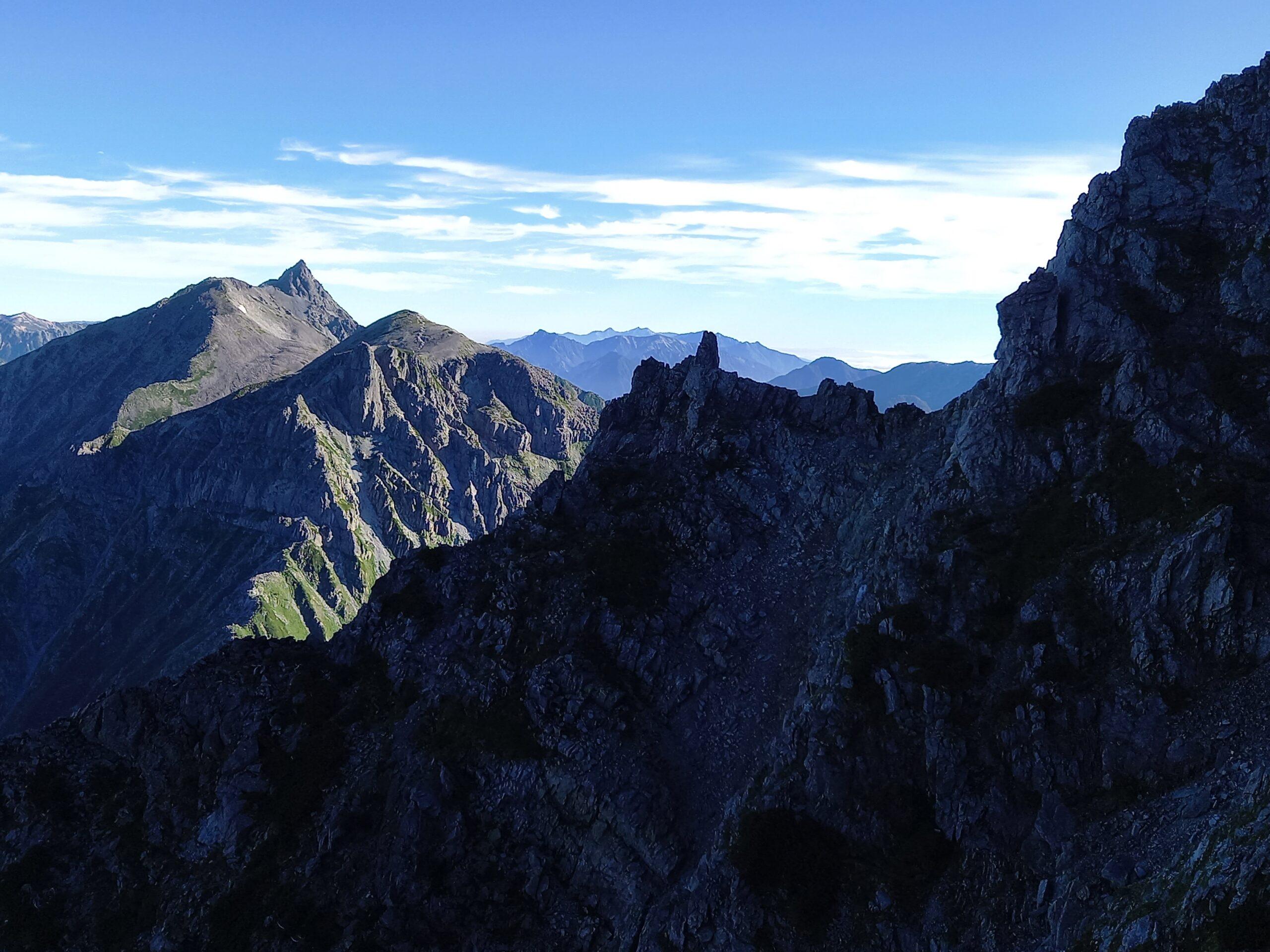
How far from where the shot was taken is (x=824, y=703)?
204 feet

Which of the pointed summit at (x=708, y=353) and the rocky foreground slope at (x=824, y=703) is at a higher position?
the pointed summit at (x=708, y=353)

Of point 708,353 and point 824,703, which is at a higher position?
point 708,353

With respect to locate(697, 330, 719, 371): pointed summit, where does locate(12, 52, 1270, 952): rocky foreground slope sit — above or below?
below

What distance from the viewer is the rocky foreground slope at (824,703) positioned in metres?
49.2

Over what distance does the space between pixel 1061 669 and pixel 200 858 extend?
2815 inches

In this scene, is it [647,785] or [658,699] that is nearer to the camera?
[647,785]

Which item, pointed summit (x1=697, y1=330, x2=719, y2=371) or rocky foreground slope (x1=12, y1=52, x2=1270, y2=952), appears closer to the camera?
rocky foreground slope (x1=12, y1=52, x2=1270, y2=952)

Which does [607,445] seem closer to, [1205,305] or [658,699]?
[658,699]

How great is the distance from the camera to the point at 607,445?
104250 mm

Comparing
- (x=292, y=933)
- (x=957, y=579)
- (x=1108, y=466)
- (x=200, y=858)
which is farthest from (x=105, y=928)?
(x=1108, y=466)

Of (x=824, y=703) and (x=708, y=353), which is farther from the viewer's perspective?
(x=708, y=353)

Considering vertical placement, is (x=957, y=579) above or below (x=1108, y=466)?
below

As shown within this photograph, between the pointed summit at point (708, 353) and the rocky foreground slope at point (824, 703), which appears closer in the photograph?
the rocky foreground slope at point (824, 703)

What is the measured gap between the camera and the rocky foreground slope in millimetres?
49188
